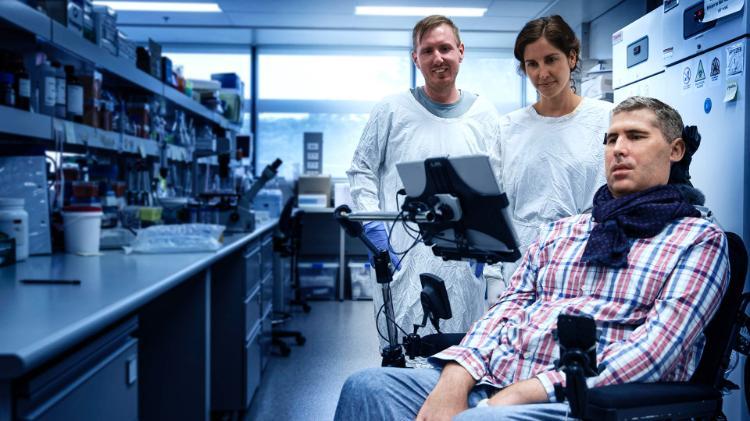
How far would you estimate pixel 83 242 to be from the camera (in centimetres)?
218

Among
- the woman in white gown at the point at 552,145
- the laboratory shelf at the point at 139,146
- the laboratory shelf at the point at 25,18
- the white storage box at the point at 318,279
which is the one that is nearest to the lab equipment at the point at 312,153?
the white storage box at the point at 318,279

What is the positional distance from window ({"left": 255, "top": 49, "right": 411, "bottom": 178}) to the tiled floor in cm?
227

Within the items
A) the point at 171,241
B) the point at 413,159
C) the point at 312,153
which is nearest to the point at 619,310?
the point at 413,159

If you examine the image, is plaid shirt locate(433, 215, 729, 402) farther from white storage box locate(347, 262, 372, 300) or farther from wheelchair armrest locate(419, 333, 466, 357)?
white storage box locate(347, 262, 372, 300)

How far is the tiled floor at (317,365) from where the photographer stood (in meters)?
3.03

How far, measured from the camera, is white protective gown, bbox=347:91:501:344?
6.73 feet

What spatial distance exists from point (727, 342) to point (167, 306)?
182 centimetres

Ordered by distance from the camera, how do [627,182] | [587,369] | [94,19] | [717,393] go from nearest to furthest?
1. [587,369]
2. [717,393]
3. [627,182]
4. [94,19]

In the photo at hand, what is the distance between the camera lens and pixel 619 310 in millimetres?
1288

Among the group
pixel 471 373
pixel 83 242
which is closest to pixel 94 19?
pixel 83 242

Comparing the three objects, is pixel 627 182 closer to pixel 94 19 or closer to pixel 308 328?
pixel 94 19

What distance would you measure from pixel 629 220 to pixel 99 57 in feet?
6.82

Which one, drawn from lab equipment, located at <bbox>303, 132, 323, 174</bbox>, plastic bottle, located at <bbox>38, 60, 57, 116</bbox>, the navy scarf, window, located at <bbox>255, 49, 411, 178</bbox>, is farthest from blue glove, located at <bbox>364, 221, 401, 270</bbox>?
window, located at <bbox>255, 49, 411, 178</bbox>

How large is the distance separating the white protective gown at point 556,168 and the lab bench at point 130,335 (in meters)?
1.01
